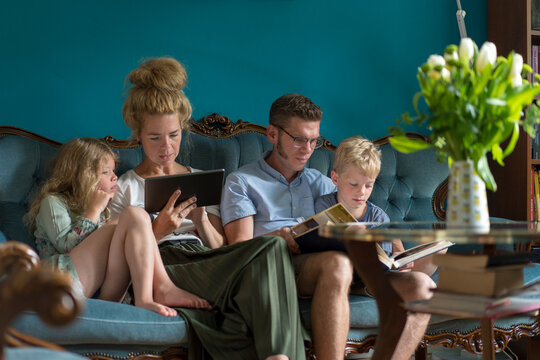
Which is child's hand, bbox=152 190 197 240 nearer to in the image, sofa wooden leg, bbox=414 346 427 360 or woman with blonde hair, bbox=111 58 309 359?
woman with blonde hair, bbox=111 58 309 359

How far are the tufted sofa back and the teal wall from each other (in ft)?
0.73

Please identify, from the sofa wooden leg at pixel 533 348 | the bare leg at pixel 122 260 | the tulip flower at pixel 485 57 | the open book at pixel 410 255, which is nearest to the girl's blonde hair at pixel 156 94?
the bare leg at pixel 122 260

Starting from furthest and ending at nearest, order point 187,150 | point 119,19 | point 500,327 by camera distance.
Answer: point 119,19 → point 187,150 → point 500,327

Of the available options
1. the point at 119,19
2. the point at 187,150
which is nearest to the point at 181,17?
the point at 119,19

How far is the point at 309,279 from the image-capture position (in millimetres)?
2104

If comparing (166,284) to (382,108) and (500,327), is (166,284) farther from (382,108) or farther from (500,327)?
(382,108)

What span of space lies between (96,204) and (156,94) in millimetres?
485

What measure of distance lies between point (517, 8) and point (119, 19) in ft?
6.25

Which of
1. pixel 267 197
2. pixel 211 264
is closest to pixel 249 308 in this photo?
pixel 211 264

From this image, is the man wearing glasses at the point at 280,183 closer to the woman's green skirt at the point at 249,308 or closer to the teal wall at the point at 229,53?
the woman's green skirt at the point at 249,308

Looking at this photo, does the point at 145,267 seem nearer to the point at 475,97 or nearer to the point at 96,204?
the point at 96,204

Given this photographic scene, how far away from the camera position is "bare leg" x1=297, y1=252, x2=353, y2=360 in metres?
1.99

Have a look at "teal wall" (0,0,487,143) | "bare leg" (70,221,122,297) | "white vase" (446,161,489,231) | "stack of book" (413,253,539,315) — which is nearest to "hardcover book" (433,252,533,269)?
"stack of book" (413,253,539,315)

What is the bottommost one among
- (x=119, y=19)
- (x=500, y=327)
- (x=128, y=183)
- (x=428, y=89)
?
(x=500, y=327)
